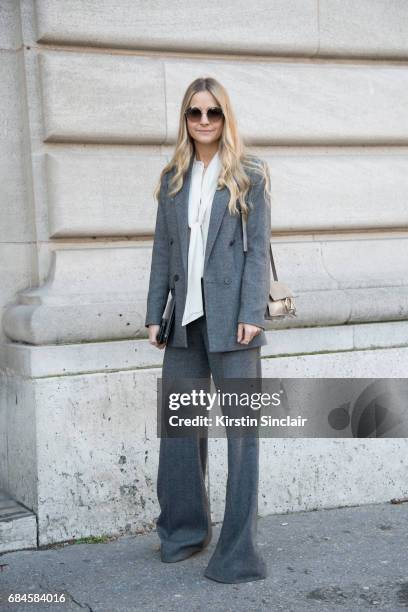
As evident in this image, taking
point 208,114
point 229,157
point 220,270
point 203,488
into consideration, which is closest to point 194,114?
point 208,114

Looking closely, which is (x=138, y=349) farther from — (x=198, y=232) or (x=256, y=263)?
(x=256, y=263)

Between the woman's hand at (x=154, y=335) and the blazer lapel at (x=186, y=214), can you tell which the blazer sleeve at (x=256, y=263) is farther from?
the woman's hand at (x=154, y=335)

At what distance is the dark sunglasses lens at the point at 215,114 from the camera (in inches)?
156

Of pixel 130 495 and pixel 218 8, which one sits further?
pixel 218 8

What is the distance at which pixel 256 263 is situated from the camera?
155 inches

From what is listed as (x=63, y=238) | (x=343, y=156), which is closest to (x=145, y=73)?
(x=63, y=238)

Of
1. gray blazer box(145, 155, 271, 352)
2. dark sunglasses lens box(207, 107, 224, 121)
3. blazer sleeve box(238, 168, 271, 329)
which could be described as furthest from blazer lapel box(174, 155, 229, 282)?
dark sunglasses lens box(207, 107, 224, 121)

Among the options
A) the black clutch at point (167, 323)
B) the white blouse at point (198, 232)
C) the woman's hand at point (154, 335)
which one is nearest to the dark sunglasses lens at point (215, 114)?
the white blouse at point (198, 232)

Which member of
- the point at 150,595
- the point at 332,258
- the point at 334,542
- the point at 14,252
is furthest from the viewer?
the point at 332,258

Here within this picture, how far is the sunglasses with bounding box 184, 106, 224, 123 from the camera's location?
3.96 metres

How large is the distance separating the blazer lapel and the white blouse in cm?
2

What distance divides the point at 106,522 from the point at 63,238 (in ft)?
4.82

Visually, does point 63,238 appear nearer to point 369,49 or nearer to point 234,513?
point 234,513

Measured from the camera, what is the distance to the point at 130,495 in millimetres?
4742
